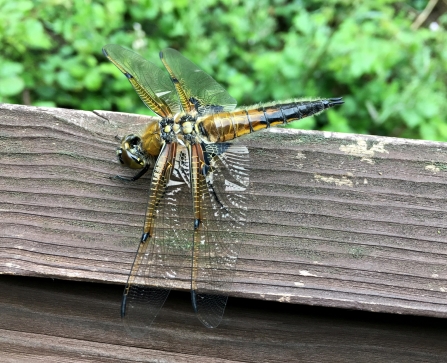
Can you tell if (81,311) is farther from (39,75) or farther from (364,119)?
(364,119)

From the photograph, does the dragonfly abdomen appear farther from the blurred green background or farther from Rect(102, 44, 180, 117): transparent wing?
the blurred green background

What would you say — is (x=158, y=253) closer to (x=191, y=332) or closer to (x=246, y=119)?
(x=191, y=332)

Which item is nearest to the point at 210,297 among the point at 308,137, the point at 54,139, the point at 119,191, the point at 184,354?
the point at 184,354

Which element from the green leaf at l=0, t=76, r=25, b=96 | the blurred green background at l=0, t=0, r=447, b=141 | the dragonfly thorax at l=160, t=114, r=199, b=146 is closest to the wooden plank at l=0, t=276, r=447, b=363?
the dragonfly thorax at l=160, t=114, r=199, b=146

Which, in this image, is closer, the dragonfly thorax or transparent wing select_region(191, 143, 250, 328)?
transparent wing select_region(191, 143, 250, 328)

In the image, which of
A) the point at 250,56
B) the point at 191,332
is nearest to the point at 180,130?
the point at 191,332
